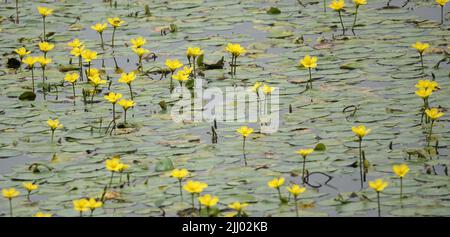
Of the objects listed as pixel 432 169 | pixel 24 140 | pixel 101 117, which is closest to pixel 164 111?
pixel 101 117

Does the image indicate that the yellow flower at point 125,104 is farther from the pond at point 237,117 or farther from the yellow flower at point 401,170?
the yellow flower at point 401,170

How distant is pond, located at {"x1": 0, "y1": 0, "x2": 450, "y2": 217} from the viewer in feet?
14.0

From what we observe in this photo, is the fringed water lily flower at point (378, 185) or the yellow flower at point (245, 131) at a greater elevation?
the yellow flower at point (245, 131)

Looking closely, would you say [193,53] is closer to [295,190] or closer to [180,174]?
[180,174]

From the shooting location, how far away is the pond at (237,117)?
14.0 ft

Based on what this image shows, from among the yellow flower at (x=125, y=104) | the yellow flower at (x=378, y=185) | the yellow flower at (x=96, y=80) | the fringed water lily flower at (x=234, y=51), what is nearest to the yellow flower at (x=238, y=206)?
the yellow flower at (x=378, y=185)

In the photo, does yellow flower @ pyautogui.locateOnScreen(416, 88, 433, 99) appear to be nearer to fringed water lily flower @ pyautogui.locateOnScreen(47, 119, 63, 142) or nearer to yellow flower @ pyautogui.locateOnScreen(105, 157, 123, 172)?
yellow flower @ pyautogui.locateOnScreen(105, 157, 123, 172)

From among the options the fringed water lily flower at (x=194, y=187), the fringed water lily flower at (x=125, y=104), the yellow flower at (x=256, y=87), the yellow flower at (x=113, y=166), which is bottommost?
the fringed water lily flower at (x=194, y=187)

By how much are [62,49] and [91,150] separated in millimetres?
1835

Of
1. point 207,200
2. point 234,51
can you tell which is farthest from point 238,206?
point 234,51

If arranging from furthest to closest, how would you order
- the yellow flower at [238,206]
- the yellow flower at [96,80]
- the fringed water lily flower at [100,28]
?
the fringed water lily flower at [100,28] < the yellow flower at [96,80] < the yellow flower at [238,206]

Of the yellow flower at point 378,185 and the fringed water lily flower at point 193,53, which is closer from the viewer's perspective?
the yellow flower at point 378,185

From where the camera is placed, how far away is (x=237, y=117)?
5203 mm

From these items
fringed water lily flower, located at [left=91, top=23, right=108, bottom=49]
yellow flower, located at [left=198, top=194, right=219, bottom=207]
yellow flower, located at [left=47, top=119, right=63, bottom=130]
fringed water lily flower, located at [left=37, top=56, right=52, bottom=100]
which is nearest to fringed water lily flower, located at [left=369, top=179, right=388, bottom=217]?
yellow flower, located at [left=198, top=194, right=219, bottom=207]
